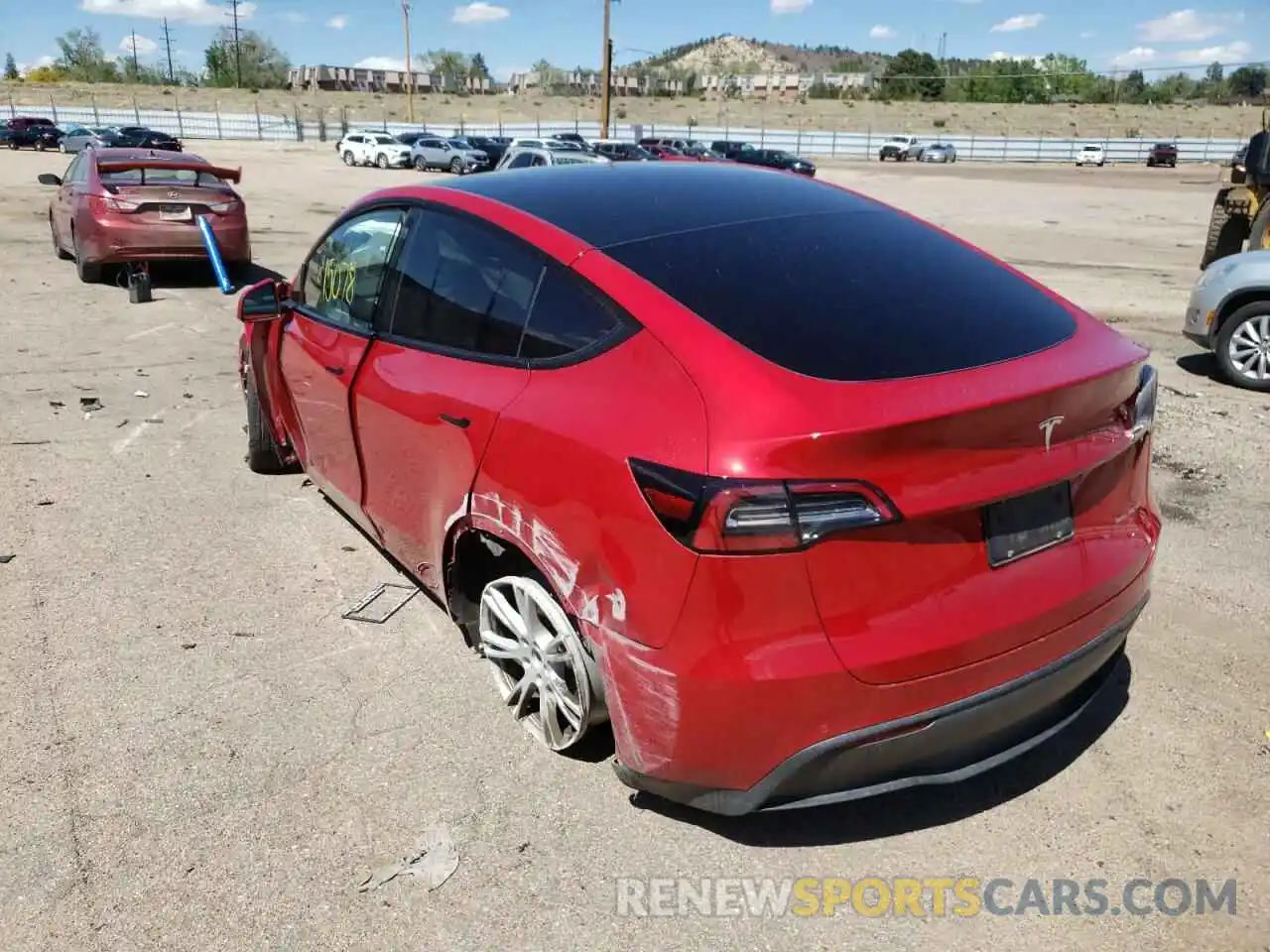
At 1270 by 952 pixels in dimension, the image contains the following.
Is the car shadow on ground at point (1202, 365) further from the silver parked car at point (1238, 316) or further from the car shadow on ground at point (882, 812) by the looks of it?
the car shadow on ground at point (882, 812)

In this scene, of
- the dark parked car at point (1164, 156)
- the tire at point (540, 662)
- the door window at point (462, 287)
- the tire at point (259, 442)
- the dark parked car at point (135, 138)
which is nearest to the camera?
the tire at point (540, 662)

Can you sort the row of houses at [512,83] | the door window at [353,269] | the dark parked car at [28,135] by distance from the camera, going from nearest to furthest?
the door window at [353,269], the dark parked car at [28,135], the row of houses at [512,83]

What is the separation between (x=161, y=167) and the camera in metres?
11.0

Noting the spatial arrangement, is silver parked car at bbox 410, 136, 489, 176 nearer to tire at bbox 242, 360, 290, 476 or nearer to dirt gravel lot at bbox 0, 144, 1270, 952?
tire at bbox 242, 360, 290, 476

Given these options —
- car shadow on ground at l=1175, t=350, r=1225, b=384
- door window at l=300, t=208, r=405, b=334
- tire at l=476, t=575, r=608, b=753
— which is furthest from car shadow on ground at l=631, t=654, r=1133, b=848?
car shadow on ground at l=1175, t=350, r=1225, b=384

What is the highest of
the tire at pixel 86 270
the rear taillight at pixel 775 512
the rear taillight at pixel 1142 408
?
the rear taillight at pixel 1142 408

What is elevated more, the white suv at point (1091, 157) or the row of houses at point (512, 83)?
the row of houses at point (512, 83)

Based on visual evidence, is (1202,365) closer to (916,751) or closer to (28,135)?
(916,751)

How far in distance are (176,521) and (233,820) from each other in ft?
8.24

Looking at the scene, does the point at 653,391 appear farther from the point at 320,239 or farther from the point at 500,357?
the point at 320,239

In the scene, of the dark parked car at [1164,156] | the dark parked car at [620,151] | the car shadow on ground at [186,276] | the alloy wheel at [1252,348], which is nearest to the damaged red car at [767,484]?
the alloy wheel at [1252,348]

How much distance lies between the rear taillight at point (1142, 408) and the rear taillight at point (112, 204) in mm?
10864

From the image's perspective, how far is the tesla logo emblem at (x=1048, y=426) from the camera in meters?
2.43

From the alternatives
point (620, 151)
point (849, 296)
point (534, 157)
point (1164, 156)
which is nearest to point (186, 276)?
point (849, 296)
